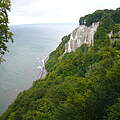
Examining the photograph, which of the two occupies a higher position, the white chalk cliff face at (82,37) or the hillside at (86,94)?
the white chalk cliff face at (82,37)

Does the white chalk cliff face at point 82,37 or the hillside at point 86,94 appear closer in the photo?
the hillside at point 86,94

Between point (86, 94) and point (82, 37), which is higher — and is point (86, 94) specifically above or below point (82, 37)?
below

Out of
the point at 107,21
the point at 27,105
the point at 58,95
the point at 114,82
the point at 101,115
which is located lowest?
the point at 27,105

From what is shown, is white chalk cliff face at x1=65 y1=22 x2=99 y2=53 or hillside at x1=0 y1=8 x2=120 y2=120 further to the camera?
white chalk cliff face at x1=65 y1=22 x2=99 y2=53

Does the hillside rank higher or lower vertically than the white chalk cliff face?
lower

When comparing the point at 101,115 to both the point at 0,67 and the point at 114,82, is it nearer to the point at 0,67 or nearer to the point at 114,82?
the point at 114,82

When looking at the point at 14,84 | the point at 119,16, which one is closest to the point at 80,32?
the point at 119,16

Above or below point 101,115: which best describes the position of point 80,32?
above

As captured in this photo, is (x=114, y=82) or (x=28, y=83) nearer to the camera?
(x=114, y=82)

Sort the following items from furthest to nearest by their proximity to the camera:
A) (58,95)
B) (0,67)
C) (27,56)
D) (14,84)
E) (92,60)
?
(27,56) → (0,67) → (14,84) → (92,60) → (58,95)

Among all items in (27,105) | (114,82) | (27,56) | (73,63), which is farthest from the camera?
(27,56)

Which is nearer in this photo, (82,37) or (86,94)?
(86,94)
